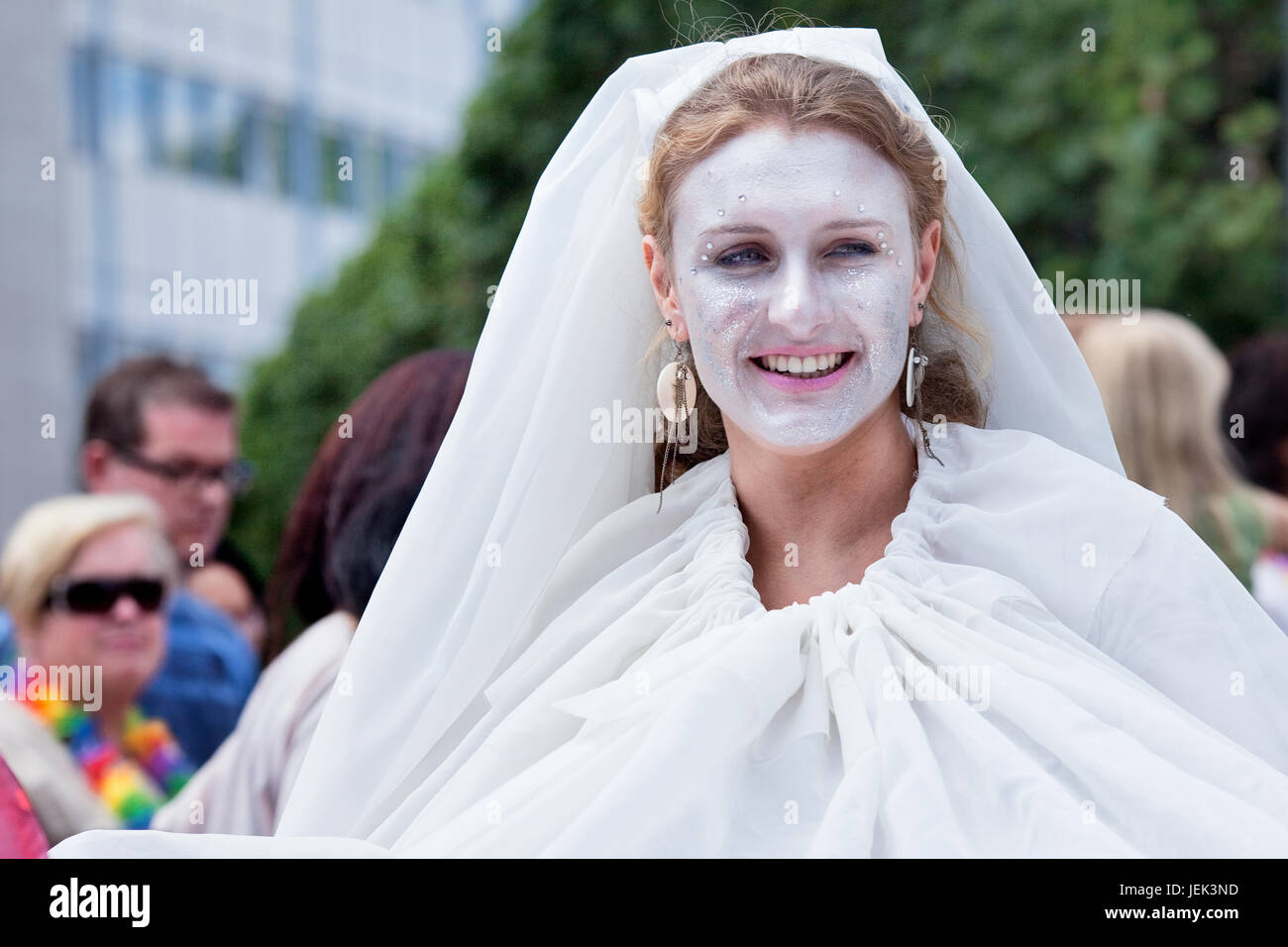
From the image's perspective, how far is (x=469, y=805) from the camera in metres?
2.60

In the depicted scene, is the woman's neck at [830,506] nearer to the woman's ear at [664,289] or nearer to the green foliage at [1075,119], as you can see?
the woman's ear at [664,289]

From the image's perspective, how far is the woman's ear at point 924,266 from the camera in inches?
108

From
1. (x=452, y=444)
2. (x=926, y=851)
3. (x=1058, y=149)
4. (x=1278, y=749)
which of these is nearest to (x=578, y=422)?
(x=452, y=444)

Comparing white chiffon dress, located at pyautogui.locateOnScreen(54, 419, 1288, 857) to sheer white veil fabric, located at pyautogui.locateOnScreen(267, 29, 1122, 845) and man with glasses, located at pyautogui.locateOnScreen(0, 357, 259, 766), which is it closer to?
sheer white veil fabric, located at pyautogui.locateOnScreen(267, 29, 1122, 845)

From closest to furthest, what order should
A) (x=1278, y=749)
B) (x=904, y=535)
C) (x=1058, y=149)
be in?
(x=1278, y=749) < (x=904, y=535) < (x=1058, y=149)

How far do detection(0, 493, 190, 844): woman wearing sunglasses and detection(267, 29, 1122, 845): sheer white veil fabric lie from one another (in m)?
1.64

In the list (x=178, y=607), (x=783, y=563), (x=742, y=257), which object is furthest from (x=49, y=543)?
(x=742, y=257)

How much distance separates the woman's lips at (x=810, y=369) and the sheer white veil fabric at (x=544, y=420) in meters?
0.36

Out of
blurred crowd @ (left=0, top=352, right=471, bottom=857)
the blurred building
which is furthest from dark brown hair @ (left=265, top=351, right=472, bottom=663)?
the blurred building

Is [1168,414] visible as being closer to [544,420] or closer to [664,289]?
[664,289]

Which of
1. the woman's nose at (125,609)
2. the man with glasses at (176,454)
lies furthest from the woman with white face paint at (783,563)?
the man with glasses at (176,454)

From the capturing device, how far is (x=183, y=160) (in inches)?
688
